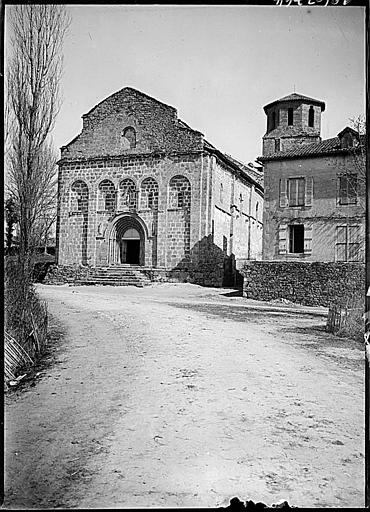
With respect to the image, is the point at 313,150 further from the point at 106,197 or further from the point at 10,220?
the point at 10,220

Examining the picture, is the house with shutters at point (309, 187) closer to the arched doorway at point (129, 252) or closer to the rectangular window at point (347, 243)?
the rectangular window at point (347, 243)

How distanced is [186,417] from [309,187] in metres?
1.49

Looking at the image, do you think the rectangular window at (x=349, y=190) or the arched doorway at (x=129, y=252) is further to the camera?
the arched doorway at (x=129, y=252)

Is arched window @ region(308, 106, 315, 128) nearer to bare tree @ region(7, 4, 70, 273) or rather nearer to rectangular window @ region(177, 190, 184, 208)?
rectangular window @ region(177, 190, 184, 208)

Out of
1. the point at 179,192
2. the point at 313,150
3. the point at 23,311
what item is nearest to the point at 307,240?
the point at 313,150

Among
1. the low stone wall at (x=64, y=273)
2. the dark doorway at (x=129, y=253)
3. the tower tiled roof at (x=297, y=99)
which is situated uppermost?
the tower tiled roof at (x=297, y=99)

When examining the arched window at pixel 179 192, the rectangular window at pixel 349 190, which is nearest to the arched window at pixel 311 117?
the rectangular window at pixel 349 190

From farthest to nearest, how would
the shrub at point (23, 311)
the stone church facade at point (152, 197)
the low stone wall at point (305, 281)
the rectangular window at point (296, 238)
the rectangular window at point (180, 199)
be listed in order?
the rectangular window at point (180, 199) → the rectangular window at point (296, 238) → the stone church facade at point (152, 197) → the low stone wall at point (305, 281) → the shrub at point (23, 311)

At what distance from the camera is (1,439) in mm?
1836

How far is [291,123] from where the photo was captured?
7.10 ft

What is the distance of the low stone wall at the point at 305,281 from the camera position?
2.13 metres

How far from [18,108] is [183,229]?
3.83 ft

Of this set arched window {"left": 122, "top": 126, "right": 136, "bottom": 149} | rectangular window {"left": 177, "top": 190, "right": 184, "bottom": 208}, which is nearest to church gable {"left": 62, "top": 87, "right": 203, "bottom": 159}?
arched window {"left": 122, "top": 126, "right": 136, "bottom": 149}

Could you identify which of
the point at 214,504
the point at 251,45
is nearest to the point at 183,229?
the point at 251,45
